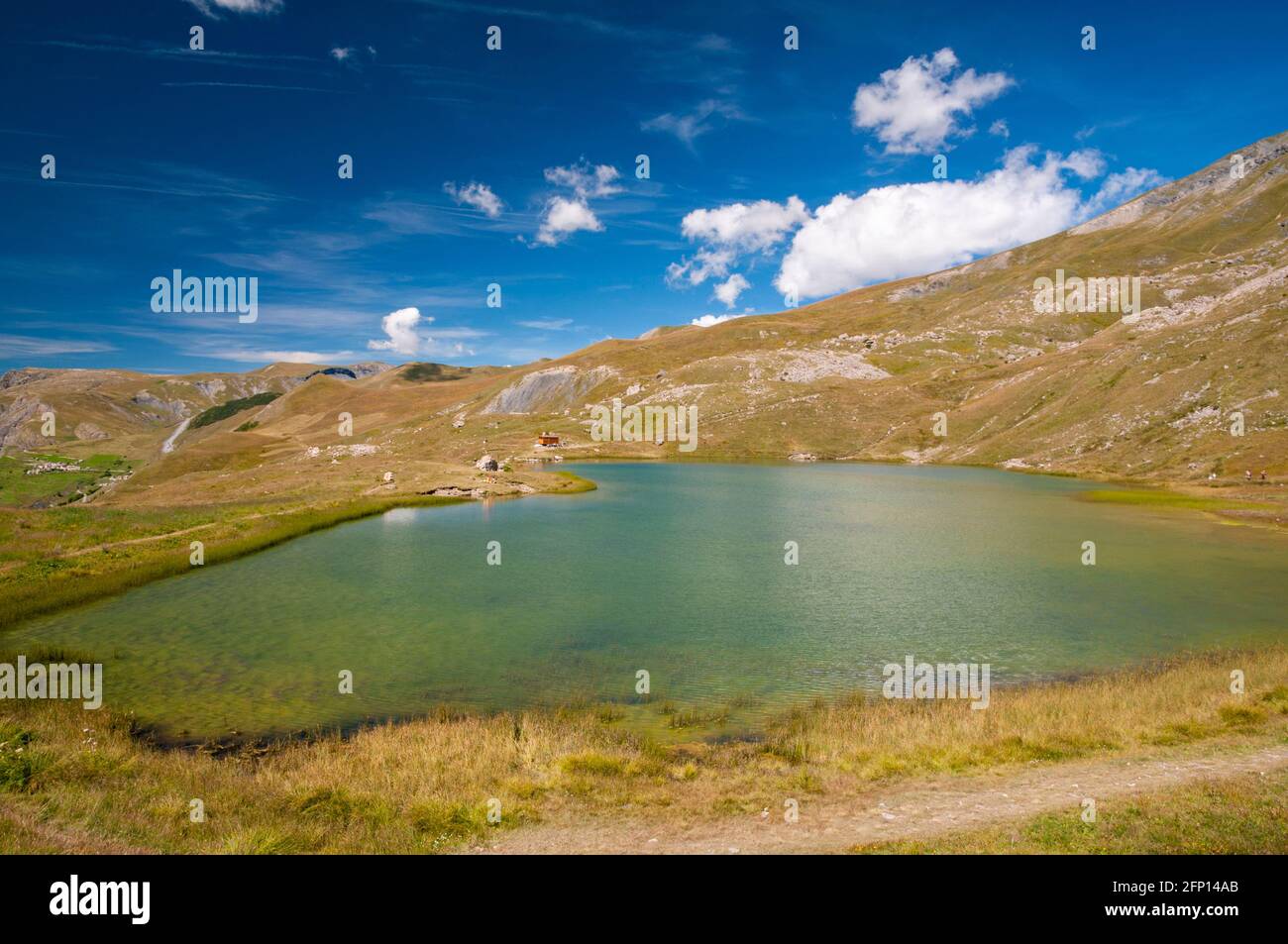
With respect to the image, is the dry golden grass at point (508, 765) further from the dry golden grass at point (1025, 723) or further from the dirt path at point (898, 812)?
the dirt path at point (898, 812)

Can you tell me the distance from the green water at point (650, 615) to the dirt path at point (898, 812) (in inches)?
252

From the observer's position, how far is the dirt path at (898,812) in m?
12.8

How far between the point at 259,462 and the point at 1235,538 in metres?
172

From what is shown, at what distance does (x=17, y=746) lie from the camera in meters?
15.6

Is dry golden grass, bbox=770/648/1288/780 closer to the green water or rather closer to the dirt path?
the dirt path

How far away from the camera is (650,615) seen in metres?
32.3

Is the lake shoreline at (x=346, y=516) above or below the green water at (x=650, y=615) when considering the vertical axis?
above

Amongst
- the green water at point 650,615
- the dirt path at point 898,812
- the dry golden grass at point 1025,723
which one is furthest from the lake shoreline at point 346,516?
the dry golden grass at point 1025,723

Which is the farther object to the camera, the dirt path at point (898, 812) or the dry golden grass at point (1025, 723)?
the dry golden grass at point (1025, 723)

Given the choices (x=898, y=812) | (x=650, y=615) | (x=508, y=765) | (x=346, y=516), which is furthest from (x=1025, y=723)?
(x=346, y=516)

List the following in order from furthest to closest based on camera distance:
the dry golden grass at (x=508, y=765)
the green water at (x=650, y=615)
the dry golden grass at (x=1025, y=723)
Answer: the green water at (x=650, y=615) → the dry golden grass at (x=1025, y=723) → the dry golden grass at (x=508, y=765)

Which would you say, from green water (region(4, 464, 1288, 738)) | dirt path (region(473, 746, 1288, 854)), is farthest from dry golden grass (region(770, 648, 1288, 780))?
green water (region(4, 464, 1288, 738))

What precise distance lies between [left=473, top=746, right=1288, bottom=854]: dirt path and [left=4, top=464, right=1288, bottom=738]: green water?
640cm
